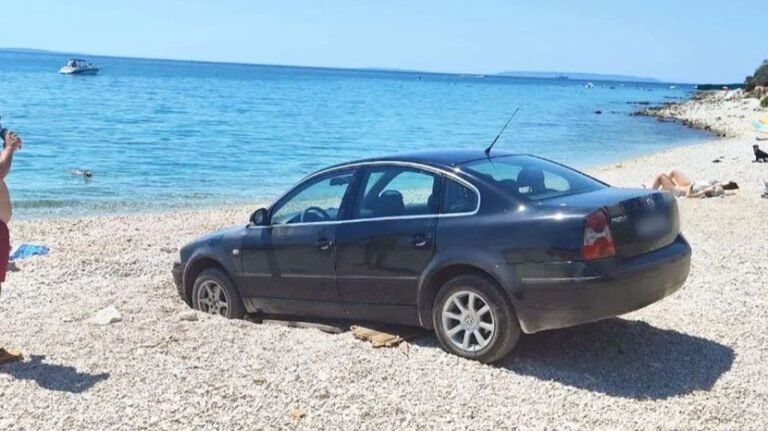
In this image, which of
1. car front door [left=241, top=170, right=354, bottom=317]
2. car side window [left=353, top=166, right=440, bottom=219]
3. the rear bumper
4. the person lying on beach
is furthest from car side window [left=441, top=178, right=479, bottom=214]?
the person lying on beach

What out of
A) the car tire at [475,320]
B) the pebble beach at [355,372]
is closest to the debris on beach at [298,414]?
the pebble beach at [355,372]

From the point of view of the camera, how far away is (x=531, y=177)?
6355 mm

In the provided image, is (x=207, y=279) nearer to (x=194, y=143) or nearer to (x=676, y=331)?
(x=676, y=331)

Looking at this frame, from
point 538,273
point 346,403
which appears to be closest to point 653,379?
point 538,273

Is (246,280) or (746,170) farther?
(746,170)

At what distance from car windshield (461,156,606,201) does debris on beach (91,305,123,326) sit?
334cm

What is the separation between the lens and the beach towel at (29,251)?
460 inches

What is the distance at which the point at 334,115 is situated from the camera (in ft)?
201

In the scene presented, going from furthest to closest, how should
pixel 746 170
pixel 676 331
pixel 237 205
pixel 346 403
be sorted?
pixel 746 170, pixel 237 205, pixel 676 331, pixel 346 403

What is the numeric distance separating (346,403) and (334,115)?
5659 centimetres

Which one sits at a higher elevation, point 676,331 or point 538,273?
point 538,273

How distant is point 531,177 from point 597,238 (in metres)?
1.00

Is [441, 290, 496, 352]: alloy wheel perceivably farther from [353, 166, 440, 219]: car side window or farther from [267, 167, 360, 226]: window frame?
[267, 167, 360, 226]: window frame

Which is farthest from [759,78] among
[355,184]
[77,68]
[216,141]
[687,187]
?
[355,184]
